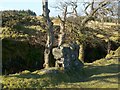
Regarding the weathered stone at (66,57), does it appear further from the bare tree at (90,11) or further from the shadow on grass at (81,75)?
the bare tree at (90,11)

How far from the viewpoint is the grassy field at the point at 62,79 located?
33.6 ft

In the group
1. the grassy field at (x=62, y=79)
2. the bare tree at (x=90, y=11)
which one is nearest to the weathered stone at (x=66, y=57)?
the grassy field at (x=62, y=79)

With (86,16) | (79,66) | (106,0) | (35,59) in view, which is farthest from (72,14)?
(79,66)

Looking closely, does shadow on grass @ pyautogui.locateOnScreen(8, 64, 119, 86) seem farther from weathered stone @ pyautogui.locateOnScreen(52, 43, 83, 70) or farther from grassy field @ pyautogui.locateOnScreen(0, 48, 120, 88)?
weathered stone @ pyautogui.locateOnScreen(52, 43, 83, 70)

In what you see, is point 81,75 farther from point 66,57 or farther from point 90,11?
point 90,11

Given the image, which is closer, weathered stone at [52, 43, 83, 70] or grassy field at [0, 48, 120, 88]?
grassy field at [0, 48, 120, 88]

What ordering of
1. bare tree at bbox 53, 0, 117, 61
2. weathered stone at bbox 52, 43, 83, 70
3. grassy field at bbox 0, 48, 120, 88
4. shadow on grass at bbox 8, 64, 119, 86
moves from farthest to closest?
1. bare tree at bbox 53, 0, 117, 61
2. weathered stone at bbox 52, 43, 83, 70
3. shadow on grass at bbox 8, 64, 119, 86
4. grassy field at bbox 0, 48, 120, 88

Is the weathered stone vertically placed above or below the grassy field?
above

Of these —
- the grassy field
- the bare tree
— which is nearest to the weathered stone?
the grassy field

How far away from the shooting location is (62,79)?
1128cm

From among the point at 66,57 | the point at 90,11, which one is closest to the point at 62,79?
the point at 66,57

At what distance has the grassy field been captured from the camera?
1024 centimetres

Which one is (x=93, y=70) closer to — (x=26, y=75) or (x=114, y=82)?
(x=114, y=82)

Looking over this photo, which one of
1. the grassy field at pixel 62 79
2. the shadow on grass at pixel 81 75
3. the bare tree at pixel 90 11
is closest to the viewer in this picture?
the grassy field at pixel 62 79
